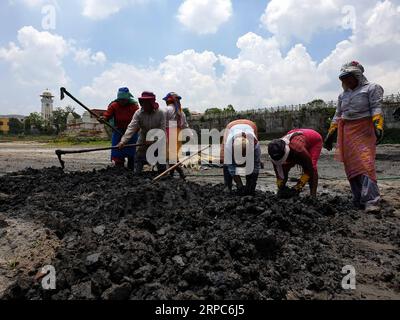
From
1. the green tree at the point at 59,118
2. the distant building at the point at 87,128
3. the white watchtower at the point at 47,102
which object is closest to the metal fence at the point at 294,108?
the distant building at the point at 87,128

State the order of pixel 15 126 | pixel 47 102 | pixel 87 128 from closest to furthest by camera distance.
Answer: pixel 87 128 → pixel 15 126 → pixel 47 102

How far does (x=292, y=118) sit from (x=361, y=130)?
69.2 feet

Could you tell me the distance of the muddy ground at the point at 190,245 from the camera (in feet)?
7.94

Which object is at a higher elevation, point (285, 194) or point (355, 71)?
point (355, 71)

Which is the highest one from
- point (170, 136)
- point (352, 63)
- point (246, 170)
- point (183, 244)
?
point (352, 63)

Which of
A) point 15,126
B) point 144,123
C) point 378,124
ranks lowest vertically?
point 378,124

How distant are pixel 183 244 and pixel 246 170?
75.6 inches

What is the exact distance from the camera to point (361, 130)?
4.52 meters

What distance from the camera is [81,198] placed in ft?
15.4

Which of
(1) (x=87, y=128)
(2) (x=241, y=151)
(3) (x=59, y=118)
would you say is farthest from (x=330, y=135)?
(3) (x=59, y=118)

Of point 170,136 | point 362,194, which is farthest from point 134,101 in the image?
point 362,194

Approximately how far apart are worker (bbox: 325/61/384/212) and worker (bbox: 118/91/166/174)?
2855 mm

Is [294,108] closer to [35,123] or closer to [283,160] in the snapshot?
[283,160]
